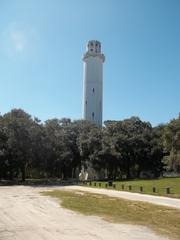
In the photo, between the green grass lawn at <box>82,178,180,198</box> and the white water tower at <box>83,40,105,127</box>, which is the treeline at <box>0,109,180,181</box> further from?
the green grass lawn at <box>82,178,180,198</box>

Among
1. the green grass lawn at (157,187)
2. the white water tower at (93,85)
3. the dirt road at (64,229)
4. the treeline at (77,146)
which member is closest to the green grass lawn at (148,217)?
the dirt road at (64,229)

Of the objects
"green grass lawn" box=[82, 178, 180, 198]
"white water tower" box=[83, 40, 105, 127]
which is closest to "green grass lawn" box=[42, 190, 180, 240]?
"green grass lawn" box=[82, 178, 180, 198]

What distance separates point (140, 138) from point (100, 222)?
6535 centimetres

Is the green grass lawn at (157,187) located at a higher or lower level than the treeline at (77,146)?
lower

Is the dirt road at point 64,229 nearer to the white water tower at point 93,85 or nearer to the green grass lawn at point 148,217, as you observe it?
the green grass lawn at point 148,217

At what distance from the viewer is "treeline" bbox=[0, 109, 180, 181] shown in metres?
71.3

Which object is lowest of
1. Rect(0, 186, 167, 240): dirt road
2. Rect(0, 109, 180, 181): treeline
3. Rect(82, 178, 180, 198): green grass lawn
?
Rect(0, 186, 167, 240): dirt road

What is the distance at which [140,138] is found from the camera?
82188 mm

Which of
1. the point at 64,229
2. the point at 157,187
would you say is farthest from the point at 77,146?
the point at 64,229

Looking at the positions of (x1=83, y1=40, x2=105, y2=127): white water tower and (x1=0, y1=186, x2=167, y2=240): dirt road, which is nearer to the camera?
(x1=0, y1=186, x2=167, y2=240): dirt road

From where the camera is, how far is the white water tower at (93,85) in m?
97.9

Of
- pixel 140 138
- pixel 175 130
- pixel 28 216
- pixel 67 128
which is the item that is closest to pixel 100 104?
pixel 67 128

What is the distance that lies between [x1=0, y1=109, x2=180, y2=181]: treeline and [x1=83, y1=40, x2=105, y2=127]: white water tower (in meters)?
7.17

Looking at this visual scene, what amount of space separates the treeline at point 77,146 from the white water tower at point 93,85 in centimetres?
717
